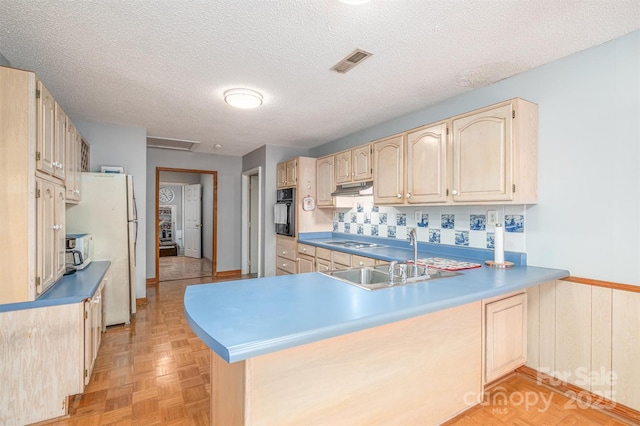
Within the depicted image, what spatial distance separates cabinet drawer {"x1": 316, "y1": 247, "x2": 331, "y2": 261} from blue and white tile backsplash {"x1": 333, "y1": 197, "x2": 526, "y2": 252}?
61cm

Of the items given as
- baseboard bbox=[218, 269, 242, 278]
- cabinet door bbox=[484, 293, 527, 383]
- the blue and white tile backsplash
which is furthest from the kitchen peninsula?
baseboard bbox=[218, 269, 242, 278]

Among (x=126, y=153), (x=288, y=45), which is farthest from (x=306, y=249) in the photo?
(x=288, y=45)

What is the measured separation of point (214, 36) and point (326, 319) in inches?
Answer: 70.0

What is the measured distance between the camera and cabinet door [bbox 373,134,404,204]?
9.96ft

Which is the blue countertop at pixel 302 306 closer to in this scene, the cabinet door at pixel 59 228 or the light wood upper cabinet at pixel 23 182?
the light wood upper cabinet at pixel 23 182

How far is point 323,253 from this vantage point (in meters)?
3.82

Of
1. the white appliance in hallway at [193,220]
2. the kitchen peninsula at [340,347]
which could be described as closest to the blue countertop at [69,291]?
the kitchen peninsula at [340,347]

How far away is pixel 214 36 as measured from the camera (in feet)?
6.12

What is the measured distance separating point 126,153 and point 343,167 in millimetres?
2740

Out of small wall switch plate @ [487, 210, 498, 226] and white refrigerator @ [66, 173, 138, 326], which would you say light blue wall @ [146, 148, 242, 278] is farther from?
small wall switch plate @ [487, 210, 498, 226]

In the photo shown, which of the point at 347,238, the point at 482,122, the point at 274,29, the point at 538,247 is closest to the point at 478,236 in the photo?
the point at 538,247

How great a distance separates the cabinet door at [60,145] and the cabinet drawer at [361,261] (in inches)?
102

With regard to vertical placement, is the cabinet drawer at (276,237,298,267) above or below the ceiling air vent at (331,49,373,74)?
below

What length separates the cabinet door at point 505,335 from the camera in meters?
1.95
